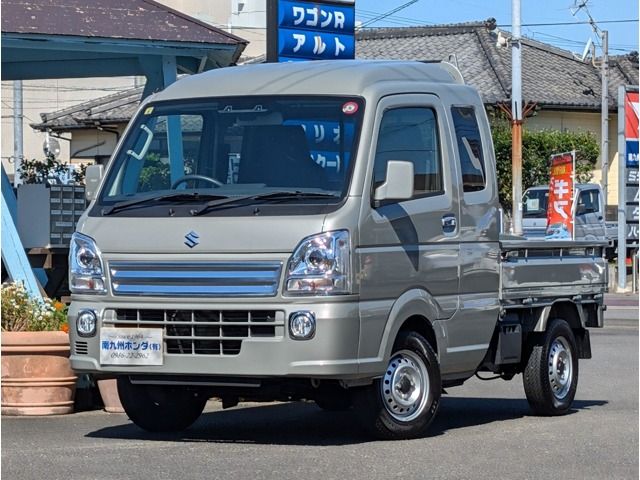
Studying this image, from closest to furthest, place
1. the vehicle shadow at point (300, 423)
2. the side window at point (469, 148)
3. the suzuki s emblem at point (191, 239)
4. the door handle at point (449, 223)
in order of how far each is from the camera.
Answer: the suzuki s emblem at point (191, 239), the vehicle shadow at point (300, 423), the door handle at point (449, 223), the side window at point (469, 148)

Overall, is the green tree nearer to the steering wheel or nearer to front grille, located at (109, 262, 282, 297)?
the steering wheel

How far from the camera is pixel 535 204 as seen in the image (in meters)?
40.0

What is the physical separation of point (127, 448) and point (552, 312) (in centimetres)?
415

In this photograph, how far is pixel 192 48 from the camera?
556 inches

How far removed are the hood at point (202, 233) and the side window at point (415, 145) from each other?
0.88m

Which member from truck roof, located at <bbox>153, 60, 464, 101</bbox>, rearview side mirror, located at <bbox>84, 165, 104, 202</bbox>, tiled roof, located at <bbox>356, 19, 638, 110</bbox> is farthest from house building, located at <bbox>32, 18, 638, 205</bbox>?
rearview side mirror, located at <bbox>84, 165, 104, 202</bbox>

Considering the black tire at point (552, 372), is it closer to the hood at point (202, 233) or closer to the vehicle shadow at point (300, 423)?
the vehicle shadow at point (300, 423)

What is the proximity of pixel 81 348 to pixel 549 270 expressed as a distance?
3970mm

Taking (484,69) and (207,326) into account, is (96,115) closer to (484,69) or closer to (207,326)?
(484,69)

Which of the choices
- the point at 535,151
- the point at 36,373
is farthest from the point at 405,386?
the point at 535,151

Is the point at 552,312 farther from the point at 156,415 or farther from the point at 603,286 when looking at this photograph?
the point at 156,415

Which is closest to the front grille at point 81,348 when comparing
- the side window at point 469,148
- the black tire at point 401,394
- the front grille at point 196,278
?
the front grille at point 196,278

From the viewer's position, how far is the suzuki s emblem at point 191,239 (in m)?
9.17

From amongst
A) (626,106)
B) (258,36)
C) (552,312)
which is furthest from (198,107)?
(258,36)
